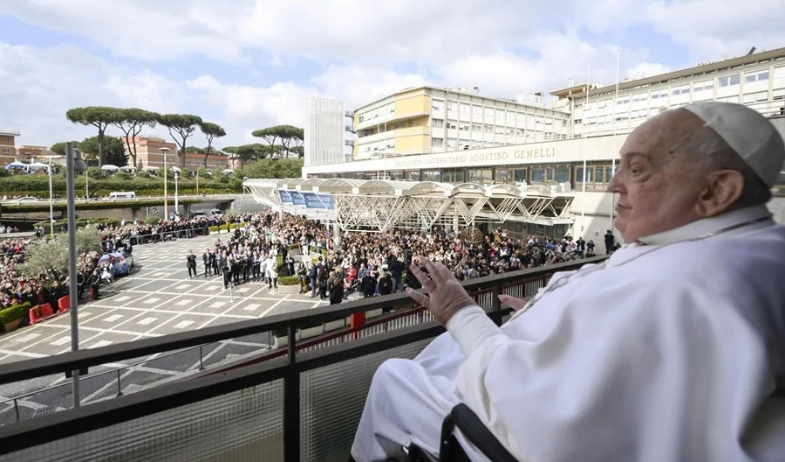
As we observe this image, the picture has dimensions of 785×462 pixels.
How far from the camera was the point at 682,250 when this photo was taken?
0.98 m

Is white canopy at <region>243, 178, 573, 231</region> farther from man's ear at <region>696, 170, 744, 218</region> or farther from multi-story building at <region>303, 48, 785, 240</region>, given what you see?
man's ear at <region>696, 170, 744, 218</region>

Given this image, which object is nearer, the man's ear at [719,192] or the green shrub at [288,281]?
the man's ear at [719,192]

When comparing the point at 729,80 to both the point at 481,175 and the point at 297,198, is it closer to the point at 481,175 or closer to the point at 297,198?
the point at 481,175

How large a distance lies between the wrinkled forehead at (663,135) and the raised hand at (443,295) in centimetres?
63

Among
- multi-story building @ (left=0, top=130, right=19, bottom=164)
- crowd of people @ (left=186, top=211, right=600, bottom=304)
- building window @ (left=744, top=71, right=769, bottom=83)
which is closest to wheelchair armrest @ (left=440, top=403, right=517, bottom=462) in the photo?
crowd of people @ (left=186, top=211, right=600, bottom=304)

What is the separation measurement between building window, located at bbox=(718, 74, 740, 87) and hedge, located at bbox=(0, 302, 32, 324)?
47.2 meters

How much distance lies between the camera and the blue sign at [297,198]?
80.9ft

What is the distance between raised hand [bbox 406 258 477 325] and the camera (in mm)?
1390

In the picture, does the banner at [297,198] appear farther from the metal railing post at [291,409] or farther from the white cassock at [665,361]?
the white cassock at [665,361]

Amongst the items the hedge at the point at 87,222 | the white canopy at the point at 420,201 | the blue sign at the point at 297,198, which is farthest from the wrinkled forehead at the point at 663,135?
the hedge at the point at 87,222

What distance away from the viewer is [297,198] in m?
25.3

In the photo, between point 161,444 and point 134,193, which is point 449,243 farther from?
point 134,193

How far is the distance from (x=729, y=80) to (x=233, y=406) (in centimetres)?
4612

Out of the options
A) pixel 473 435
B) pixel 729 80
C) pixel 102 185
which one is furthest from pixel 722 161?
pixel 102 185
